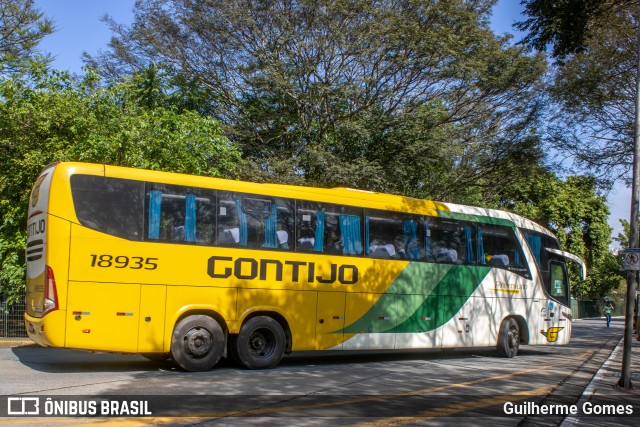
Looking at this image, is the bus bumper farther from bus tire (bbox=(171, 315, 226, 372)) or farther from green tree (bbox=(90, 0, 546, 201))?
green tree (bbox=(90, 0, 546, 201))

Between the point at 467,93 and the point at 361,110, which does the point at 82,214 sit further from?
the point at 467,93

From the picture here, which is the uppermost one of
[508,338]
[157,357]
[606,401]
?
[508,338]

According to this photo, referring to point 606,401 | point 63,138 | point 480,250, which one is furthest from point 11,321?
point 606,401

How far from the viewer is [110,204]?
37.7ft

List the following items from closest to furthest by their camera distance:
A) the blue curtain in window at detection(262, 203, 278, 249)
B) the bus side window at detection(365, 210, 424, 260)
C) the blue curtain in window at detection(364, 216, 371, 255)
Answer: the blue curtain in window at detection(262, 203, 278, 249) < the blue curtain in window at detection(364, 216, 371, 255) < the bus side window at detection(365, 210, 424, 260)

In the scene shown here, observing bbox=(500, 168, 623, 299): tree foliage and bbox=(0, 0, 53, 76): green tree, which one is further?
bbox=(500, 168, 623, 299): tree foliage

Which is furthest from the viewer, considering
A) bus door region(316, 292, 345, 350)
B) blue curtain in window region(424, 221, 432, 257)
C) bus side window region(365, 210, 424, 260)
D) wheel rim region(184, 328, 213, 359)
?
blue curtain in window region(424, 221, 432, 257)

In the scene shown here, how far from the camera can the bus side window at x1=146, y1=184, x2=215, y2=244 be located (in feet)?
39.1

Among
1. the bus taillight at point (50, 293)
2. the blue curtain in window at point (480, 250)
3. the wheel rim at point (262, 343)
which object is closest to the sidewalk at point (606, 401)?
the blue curtain in window at point (480, 250)

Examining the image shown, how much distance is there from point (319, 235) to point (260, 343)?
2591 mm

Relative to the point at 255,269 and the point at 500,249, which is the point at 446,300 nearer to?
the point at 500,249

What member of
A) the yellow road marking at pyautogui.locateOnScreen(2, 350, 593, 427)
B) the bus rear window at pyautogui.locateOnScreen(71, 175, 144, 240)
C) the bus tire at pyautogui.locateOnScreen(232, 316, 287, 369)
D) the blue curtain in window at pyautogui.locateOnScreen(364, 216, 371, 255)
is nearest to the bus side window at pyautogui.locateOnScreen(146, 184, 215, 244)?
the bus rear window at pyautogui.locateOnScreen(71, 175, 144, 240)

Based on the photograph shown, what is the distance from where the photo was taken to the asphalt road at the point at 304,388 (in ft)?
26.1

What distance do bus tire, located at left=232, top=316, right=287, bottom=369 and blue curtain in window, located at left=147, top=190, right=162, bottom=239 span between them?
102 inches
